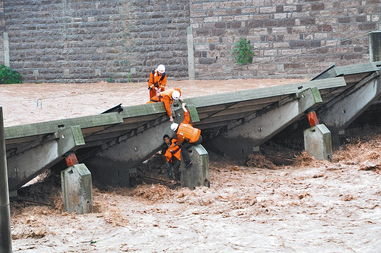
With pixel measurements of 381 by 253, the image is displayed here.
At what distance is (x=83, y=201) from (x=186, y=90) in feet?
39.8

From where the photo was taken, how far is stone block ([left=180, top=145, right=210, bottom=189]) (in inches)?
690

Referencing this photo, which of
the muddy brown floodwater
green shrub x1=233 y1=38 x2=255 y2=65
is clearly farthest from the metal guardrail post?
green shrub x1=233 y1=38 x2=255 y2=65

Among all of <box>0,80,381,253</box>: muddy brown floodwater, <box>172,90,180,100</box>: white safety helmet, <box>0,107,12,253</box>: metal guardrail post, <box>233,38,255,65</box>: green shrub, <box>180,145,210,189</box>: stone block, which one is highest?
<box>233,38,255,65</box>: green shrub

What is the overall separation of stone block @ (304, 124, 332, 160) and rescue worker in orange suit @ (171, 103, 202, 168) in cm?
316

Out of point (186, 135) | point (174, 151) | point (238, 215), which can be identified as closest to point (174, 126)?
point (186, 135)

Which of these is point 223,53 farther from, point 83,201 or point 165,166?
point 83,201

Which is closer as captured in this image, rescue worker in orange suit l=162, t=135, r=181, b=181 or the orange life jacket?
the orange life jacket

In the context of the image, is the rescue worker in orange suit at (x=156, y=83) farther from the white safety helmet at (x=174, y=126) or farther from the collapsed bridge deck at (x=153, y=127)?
the white safety helmet at (x=174, y=126)

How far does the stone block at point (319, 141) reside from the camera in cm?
1972

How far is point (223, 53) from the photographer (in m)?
29.4

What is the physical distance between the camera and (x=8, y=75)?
32062 millimetres

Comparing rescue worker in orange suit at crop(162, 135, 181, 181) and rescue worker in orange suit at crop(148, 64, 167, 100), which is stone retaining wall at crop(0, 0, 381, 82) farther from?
rescue worker in orange suit at crop(162, 135, 181, 181)

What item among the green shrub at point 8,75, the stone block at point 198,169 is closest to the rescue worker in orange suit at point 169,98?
the stone block at point 198,169

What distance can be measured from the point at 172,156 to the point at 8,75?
50.4 ft
